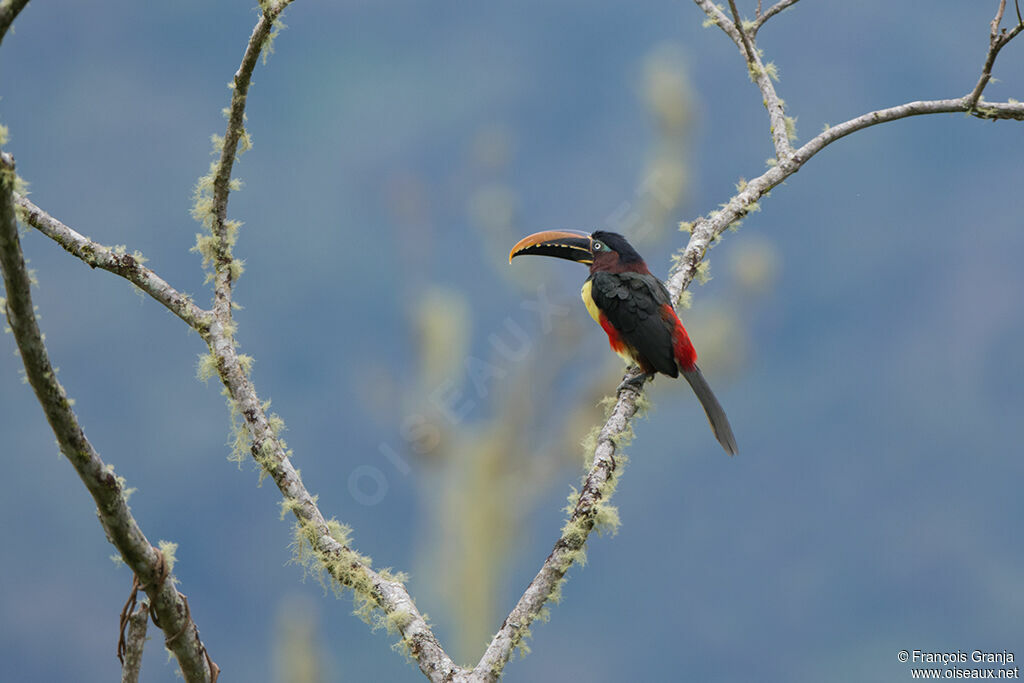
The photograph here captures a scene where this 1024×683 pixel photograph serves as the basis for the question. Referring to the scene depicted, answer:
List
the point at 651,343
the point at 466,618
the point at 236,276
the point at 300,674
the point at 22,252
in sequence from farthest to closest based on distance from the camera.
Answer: the point at 466,618 → the point at 300,674 → the point at 651,343 → the point at 236,276 → the point at 22,252

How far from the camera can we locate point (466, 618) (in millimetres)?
6352

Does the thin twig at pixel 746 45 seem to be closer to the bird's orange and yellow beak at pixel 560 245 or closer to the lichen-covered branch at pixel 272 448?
the bird's orange and yellow beak at pixel 560 245

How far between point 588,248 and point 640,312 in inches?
25.2

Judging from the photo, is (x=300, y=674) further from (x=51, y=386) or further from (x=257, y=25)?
(x=257, y=25)

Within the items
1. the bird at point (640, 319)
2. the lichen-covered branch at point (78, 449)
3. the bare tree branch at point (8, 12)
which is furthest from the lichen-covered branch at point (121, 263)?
the bird at point (640, 319)

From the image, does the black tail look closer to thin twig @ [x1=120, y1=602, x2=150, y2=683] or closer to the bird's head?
the bird's head

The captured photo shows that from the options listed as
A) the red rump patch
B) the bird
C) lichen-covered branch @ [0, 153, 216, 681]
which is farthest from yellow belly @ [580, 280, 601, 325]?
lichen-covered branch @ [0, 153, 216, 681]

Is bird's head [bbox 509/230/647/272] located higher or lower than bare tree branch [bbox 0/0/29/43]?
higher

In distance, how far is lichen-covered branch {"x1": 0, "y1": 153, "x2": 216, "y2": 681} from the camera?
6.57 ft

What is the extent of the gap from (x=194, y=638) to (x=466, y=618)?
415cm

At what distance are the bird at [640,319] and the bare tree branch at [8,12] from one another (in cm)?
228

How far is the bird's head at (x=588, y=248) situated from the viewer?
399cm

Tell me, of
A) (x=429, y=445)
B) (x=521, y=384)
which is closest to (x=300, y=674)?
(x=429, y=445)

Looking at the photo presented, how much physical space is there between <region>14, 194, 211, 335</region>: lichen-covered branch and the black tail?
1855mm
